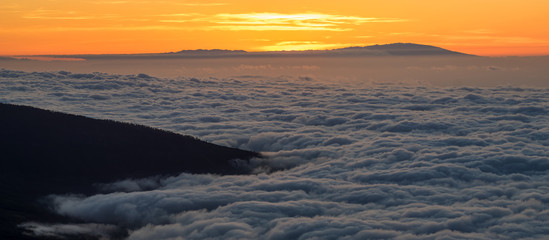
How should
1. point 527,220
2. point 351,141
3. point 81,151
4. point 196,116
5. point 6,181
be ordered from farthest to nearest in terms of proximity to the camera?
point 196,116 < point 351,141 < point 81,151 < point 6,181 < point 527,220

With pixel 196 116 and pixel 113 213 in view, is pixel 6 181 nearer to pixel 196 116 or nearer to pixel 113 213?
pixel 113 213

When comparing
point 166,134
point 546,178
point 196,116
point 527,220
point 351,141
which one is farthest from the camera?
point 196,116

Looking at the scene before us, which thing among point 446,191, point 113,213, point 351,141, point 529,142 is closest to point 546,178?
point 446,191

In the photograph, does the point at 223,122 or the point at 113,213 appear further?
the point at 223,122

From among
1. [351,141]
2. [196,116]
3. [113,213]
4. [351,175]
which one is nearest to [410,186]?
[351,175]

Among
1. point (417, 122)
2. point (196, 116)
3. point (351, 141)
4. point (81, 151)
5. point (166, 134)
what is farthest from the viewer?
point (196, 116)

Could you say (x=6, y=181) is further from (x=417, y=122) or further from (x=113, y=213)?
(x=417, y=122)
